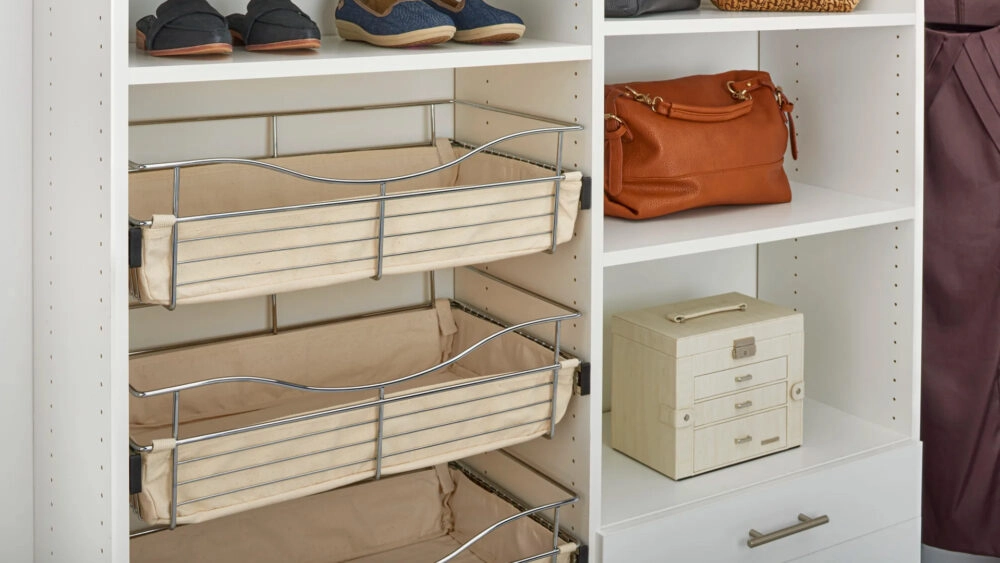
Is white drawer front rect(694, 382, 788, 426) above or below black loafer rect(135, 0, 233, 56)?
below

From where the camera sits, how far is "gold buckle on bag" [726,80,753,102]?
181 cm

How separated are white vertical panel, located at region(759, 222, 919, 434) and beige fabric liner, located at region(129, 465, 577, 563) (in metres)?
0.68

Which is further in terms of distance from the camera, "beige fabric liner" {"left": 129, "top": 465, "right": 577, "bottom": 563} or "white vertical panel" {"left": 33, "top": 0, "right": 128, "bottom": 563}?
"beige fabric liner" {"left": 129, "top": 465, "right": 577, "bottom": 563}

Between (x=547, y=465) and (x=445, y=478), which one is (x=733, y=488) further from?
(x=445, y=478)

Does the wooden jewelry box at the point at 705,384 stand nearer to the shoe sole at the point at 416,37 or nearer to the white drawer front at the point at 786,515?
the white drawer front at the point at 786,515

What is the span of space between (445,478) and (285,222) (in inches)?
26.8

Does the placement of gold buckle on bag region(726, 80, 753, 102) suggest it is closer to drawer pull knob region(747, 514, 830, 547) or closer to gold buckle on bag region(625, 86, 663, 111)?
gold buckle on bag region(625, 86, 663, 111)

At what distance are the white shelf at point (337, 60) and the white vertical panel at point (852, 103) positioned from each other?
24.8 inches

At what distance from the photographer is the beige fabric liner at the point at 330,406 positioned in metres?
1.28

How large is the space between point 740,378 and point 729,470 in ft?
0.48

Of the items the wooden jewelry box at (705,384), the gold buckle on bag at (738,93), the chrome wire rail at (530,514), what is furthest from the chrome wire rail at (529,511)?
the gold buckle on bag at (738,93)

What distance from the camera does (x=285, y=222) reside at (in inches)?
50.2

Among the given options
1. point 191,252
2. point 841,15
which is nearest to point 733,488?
point 841,15

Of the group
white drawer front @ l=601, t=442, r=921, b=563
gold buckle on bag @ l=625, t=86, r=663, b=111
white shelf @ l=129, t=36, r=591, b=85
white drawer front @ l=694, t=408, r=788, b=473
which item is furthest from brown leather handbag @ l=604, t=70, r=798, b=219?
white drawer front @ l=601, t=442, r=921, b=563
